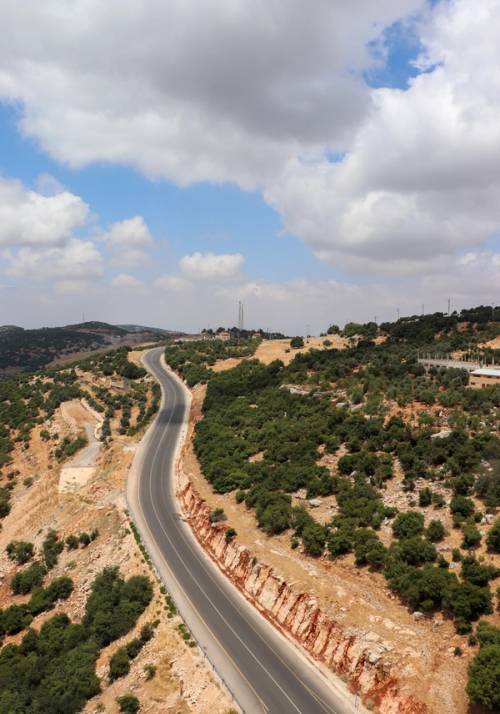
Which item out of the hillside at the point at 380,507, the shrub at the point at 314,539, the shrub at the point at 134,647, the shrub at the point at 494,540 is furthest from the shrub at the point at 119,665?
the shrub at the point at 494,540

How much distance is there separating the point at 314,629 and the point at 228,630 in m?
6.40

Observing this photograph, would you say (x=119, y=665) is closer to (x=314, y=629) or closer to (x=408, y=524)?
(x=314, y=629)

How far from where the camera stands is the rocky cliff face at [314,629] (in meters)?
27.2

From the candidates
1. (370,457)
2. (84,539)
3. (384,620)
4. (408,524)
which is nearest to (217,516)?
(84,539)

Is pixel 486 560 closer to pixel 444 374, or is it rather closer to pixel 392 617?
pixel 392 617

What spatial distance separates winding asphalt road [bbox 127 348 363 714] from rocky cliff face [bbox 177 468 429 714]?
0.81m

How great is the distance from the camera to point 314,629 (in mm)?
32875

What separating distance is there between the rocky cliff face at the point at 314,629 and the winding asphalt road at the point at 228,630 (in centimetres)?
81

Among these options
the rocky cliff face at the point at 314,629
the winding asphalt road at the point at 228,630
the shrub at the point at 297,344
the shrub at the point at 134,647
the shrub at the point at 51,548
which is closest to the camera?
the rocky cliff face at the point at 314,629

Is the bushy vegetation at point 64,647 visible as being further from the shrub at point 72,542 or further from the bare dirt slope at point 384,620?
the bare dirt slope at point 384,620

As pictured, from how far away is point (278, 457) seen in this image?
57.6 m

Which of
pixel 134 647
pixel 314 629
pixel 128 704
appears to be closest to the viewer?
pixel 128 704

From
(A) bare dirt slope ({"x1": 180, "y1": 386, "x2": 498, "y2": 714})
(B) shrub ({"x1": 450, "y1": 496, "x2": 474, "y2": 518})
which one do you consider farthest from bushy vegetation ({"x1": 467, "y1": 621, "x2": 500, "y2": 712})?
(B) shrub ({"x1": 450, "y1": 496, "x2": 474, "y2": 518})

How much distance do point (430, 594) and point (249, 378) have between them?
64339mm
